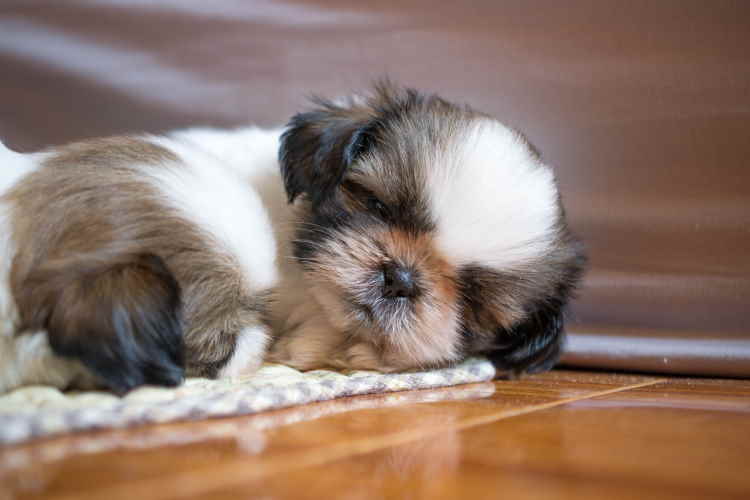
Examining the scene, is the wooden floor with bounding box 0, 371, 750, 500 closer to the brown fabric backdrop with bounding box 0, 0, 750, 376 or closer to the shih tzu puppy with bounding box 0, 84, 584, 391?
the shih tzu puppy with bounding box 0, 84, 584, 391

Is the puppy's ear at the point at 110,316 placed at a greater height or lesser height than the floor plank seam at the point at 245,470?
greater

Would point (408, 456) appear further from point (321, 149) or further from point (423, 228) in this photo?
point (321, 149)

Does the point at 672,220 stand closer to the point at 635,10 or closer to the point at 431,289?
the point at 635,10

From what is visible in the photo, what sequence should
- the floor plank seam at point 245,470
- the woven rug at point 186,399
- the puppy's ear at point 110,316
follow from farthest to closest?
the puppy's ear at point 110,316, the woven rug at point 186,399, the floor plank seam at point 245,470

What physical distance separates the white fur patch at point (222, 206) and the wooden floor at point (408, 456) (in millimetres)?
309

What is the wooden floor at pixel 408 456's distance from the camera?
699 mm

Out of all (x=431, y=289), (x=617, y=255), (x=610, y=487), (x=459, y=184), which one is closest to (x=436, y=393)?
(x=431, y=289)

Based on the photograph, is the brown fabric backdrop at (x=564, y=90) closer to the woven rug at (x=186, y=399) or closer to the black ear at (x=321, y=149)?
the black ear at (x=321, y=149)

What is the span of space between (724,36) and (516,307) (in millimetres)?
927

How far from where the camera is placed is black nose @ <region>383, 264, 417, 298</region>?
4.55ft

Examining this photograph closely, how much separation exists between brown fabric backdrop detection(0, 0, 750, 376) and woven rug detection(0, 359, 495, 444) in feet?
2.44

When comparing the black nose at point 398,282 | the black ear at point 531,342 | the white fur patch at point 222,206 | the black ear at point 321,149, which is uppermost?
the black ear at point 321,149

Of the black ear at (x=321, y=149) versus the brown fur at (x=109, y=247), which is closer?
the brown fur at (x=109, y=247)

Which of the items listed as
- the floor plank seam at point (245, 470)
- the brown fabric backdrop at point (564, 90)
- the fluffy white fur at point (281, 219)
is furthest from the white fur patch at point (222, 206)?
the brown fabric backdrop at point (564, 90)
